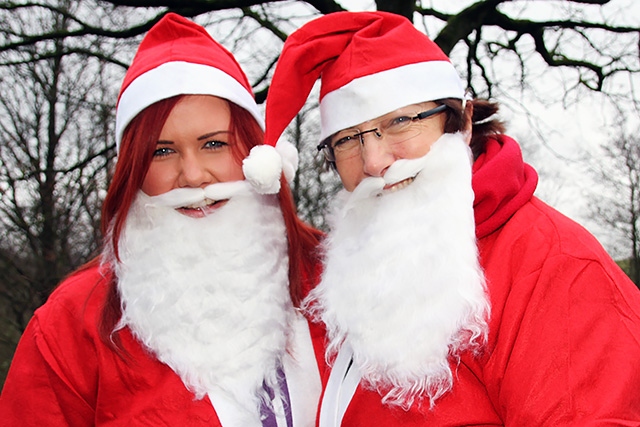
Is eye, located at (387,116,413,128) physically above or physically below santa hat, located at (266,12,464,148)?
below

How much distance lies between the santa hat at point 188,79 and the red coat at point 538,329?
716mm

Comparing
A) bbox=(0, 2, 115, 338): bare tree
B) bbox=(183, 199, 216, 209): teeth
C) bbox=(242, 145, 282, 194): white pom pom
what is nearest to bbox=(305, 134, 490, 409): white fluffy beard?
bbox=(242, 145, 282, 194): white pom pom

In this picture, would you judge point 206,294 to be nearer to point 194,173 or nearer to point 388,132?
point 194,173

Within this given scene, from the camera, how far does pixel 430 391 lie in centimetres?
164

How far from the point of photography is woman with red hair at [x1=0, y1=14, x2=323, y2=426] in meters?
1.99

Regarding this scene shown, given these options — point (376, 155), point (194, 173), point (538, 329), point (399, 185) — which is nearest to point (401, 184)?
point (399, 185)

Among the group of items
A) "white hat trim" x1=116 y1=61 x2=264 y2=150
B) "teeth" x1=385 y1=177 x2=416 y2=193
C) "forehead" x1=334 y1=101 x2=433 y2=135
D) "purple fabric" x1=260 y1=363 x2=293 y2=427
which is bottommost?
"purple fabric" x1=260 y1=363 x2=293 y2=427

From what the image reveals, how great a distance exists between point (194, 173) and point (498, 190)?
3.29 ft

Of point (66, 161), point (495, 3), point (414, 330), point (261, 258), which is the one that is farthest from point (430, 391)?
point (66, 161)

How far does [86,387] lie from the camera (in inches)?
79.4

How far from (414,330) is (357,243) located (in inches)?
15.4

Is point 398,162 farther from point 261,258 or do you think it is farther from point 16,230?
point 16,230

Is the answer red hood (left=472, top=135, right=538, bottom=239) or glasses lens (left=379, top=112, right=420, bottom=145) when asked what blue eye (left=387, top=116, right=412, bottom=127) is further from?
red hood (left=472, top=135, right=538, bottom=239)

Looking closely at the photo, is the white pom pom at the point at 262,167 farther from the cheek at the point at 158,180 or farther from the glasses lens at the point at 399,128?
the glasses lens at the point at 399,128
